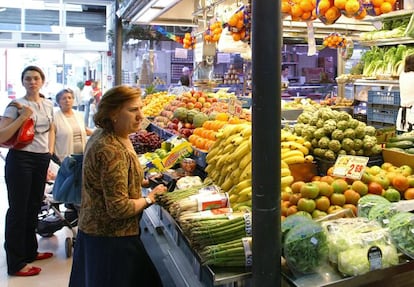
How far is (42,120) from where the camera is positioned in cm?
420

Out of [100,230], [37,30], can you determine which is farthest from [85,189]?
[37,30]

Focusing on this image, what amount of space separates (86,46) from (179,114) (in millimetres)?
9531

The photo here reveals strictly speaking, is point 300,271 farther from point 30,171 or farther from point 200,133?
point 30,171

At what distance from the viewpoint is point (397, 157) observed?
274 centimetres

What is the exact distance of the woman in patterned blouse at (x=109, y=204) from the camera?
2293 mm

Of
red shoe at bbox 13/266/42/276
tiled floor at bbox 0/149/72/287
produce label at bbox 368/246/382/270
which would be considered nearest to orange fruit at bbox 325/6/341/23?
produce label at bbox 368/246/382/270

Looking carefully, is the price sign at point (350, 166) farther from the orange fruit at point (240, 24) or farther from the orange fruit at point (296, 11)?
the orange fruit at point (240, 24)

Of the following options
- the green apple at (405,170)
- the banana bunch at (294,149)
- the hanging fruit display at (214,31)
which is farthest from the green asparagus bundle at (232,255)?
the hanging fruit display at (214,31)

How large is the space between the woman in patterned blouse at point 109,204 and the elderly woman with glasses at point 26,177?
1.88 m

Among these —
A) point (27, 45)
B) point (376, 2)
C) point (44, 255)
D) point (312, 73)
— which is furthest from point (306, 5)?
point (27, 45)

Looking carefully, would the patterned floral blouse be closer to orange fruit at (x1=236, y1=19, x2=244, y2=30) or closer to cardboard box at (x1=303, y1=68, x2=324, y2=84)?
orange fruit at (x1=236, y1=19, x2=244, y2=30)

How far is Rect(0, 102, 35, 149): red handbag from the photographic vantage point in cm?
392

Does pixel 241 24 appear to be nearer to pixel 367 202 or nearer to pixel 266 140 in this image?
pixel 367 202

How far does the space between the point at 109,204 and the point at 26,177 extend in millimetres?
2133
